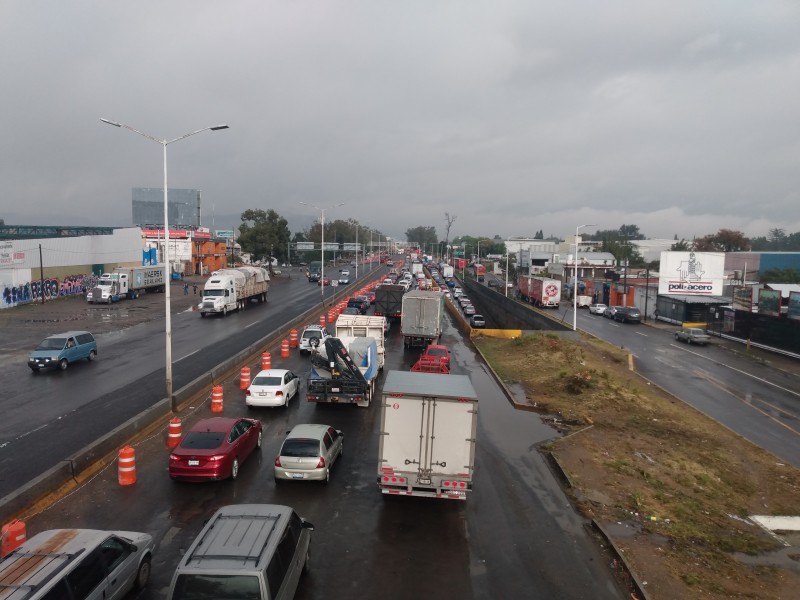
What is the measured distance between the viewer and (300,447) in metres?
14.3

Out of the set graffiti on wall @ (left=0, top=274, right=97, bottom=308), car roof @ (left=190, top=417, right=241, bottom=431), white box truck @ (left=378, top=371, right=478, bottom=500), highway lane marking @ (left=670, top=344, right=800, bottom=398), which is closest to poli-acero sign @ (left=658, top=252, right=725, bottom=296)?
highway lane marking @ (left=670, top=344, right=800, bottom=398)

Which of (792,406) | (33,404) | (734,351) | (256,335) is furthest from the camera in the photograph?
(734,351)

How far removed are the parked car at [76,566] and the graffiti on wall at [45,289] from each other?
52.7 meters

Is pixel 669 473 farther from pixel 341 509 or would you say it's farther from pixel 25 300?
pixel 25 300

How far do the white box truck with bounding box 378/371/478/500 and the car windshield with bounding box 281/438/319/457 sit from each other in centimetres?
214

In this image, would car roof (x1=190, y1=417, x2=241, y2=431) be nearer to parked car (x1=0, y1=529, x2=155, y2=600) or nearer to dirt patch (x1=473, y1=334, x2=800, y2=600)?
parked car (x1=0, y1=529, x2=155, y2=600)

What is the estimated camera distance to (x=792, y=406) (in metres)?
26.6

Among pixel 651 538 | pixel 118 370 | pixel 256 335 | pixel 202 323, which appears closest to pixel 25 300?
pixel 202 323

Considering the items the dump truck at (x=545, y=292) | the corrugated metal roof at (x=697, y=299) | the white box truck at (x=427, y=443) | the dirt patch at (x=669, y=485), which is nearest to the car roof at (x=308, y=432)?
the white box truck at (x=427, y=443)

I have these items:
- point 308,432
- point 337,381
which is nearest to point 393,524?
point 308,432

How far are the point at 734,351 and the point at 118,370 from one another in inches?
1638

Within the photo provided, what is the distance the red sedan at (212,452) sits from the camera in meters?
13.9

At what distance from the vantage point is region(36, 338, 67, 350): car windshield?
1104 inches

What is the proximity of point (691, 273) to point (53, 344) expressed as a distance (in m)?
55.3
